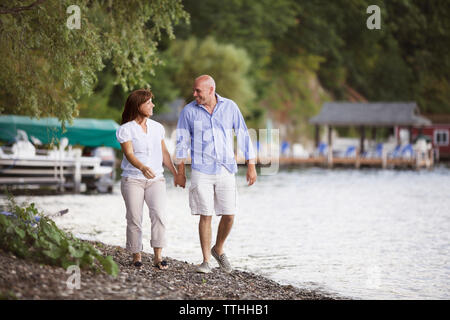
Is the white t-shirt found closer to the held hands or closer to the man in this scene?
the held hands

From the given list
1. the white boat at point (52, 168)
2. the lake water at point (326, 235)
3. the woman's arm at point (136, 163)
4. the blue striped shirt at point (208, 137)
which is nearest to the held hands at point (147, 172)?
the woman's arm at point (136, 163)

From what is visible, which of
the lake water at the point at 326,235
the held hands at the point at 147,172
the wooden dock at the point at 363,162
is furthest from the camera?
the wooden dock at the point at 363,162

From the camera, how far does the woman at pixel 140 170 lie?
8.84 metres

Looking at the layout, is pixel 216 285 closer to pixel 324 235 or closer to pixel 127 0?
pixel 324 235

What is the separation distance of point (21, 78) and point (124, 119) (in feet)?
20.7

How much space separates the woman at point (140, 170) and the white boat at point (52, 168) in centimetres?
1626

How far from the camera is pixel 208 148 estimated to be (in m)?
8.91

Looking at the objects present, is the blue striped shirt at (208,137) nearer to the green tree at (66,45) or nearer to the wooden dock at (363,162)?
the green tree at (66,45)

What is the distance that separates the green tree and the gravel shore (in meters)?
4.47

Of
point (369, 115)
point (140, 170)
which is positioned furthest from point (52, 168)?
point (369, 115)

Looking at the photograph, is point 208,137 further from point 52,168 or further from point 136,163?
point 52,168

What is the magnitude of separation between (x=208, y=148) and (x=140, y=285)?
1853 millimetres

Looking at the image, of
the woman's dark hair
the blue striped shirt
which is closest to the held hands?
the blue striped shirt

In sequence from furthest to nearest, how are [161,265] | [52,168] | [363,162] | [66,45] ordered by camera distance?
[363,162], [52,168], [66,45], [161,265]
